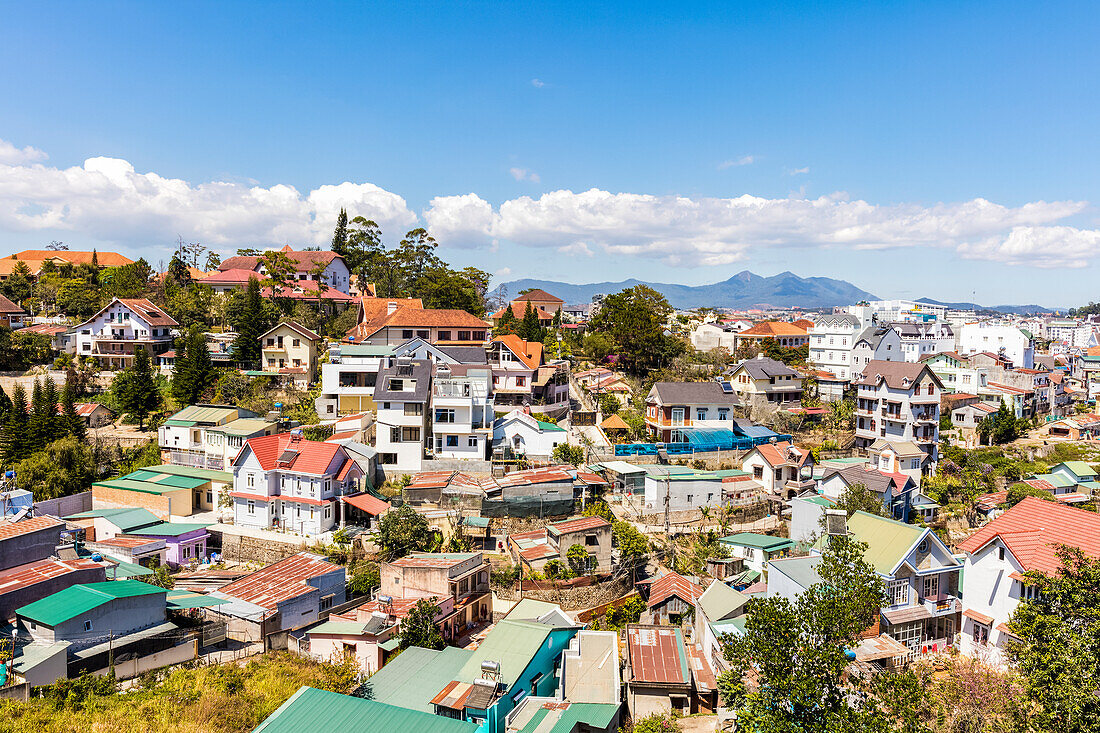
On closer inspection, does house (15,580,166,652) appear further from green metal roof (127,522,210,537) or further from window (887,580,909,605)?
window (887,580,909,605)

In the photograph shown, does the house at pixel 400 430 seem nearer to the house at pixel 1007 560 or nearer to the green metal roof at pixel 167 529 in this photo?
the green metal roof at pixel 167 529

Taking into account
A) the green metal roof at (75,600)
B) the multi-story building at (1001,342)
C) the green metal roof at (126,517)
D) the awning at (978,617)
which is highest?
the multi-story building at (1001,342)

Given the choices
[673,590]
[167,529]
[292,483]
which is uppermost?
[292,483]

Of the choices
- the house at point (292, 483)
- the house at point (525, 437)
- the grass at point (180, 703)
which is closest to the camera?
the grass at point (180, 703)

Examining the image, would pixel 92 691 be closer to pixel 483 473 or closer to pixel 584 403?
pixel 483 473

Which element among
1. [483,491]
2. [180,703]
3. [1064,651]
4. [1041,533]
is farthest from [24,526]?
[1041,533]

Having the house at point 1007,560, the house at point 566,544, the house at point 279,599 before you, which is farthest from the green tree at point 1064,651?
the house at point 279,599

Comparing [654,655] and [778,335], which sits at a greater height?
[778,335]

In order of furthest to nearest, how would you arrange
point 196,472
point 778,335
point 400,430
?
point 778,335 → point 400,430 → point 196,472

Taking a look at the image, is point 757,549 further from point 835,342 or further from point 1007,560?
point 835,342
